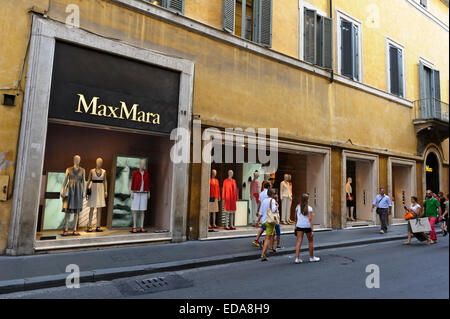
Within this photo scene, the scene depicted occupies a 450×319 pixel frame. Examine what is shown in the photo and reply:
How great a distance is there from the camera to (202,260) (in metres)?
6.29

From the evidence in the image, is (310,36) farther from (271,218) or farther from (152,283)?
(152,283)

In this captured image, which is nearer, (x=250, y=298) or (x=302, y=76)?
(x=250, y=298)

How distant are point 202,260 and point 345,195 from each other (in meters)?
8.15

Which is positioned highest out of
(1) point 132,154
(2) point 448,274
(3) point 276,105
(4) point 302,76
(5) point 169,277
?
(4) point 302,76

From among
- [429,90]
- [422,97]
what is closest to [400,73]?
[422,97]

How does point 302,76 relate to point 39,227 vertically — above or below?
above

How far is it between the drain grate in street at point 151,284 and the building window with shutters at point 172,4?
714 centimetres

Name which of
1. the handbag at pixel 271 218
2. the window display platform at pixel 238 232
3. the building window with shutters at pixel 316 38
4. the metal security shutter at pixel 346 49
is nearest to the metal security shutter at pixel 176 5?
the building window with shutters at pixel 316 38

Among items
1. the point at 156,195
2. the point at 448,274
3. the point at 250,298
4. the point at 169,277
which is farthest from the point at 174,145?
the point at 448,274

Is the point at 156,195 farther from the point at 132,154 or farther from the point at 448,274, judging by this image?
the point at 448,274

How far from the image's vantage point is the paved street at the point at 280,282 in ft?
14.1

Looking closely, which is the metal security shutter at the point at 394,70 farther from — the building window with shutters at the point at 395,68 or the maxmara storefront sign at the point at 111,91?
the maxmara storefront sign at the point at 111,91

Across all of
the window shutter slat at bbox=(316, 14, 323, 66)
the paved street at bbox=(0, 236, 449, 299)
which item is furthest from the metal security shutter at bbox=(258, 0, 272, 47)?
the paved street at bbox=(0, 236, 449, 299)

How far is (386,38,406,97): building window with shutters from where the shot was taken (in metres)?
14.7
